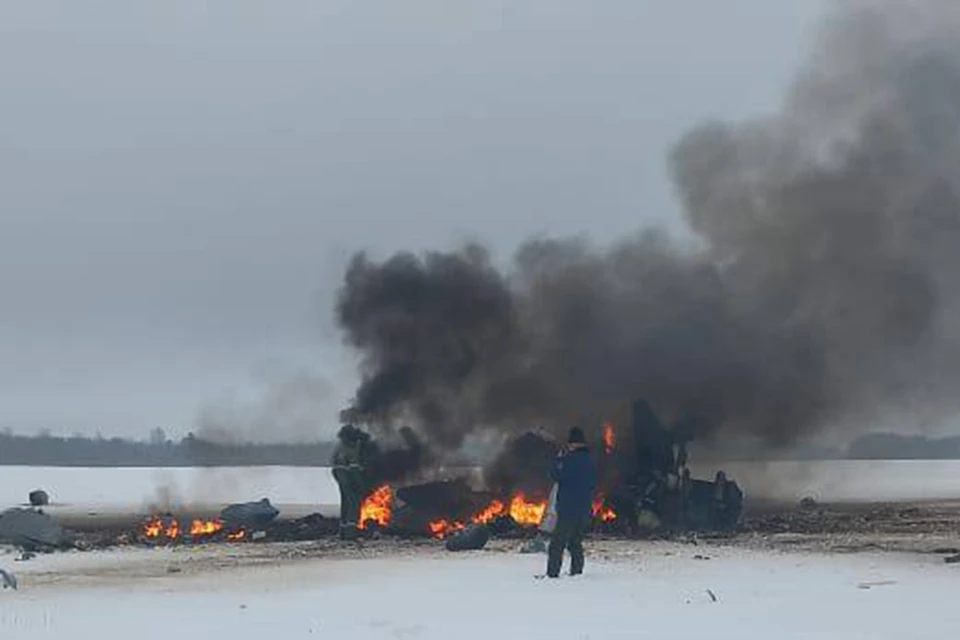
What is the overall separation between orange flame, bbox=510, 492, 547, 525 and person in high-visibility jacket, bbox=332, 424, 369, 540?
4.03 meters

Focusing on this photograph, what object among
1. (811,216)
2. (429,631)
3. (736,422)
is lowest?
(429,631)

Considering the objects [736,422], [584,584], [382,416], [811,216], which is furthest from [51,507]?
[584,584]

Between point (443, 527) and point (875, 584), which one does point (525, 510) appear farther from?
Result: point (875, 584)

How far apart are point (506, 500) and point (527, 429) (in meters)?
6.51

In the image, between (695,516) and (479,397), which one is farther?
(479,397)

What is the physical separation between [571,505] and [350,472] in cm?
1610

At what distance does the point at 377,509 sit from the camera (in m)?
33.7

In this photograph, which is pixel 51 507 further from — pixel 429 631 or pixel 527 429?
pixel 429 631

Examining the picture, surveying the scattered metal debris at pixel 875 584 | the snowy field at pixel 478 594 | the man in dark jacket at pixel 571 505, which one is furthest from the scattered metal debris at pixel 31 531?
the scattered metal debris at pixel 875 584

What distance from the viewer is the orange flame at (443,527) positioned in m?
31.7

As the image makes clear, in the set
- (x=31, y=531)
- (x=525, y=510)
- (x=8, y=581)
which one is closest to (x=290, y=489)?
(x=525, y=510)

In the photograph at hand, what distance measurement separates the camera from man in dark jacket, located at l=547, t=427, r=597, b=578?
18188mm

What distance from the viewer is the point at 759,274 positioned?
3969cm

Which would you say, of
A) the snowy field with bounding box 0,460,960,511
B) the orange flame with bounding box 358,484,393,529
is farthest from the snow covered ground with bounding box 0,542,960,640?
the snowy field with bounding box 0,460,960,511
